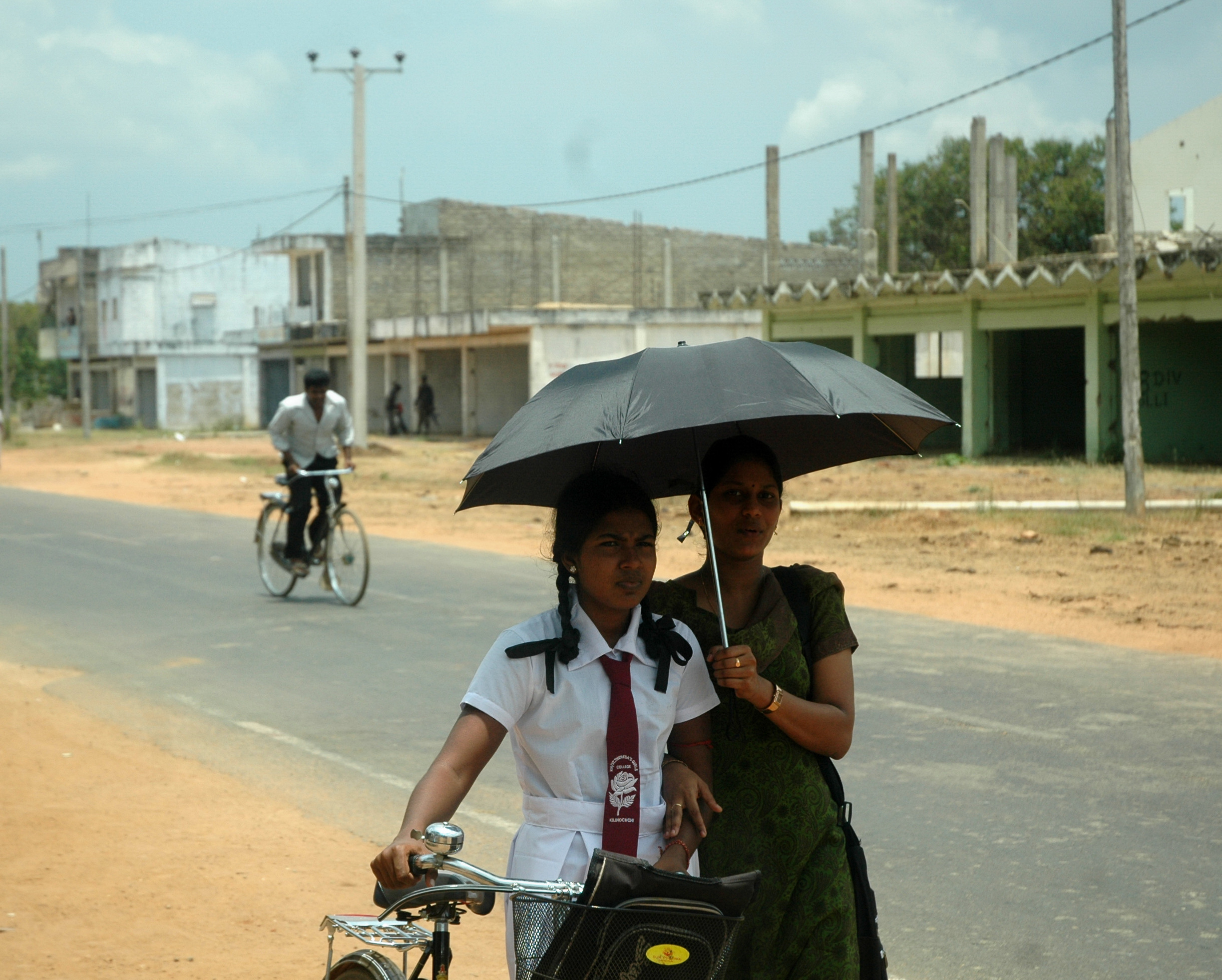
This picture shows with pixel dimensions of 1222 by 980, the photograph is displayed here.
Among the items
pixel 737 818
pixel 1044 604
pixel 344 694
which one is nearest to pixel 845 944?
pixel 737 818

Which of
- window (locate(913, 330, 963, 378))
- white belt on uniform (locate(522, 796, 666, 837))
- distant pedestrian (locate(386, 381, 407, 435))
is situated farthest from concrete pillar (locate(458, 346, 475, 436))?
white belt on uniform (locate(522, 796, 666, 837))

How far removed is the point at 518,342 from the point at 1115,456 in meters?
20.0

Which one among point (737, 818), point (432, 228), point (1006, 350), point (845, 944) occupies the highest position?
point (432, 228)

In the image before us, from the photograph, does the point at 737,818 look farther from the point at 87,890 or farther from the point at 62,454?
the point at 62,454

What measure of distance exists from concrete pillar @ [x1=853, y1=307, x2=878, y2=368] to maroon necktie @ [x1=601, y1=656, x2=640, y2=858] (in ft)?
95.2

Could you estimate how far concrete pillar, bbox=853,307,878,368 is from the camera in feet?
102

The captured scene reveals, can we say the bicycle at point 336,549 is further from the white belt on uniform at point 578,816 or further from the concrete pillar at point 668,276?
the concrete pillar at point 668,276

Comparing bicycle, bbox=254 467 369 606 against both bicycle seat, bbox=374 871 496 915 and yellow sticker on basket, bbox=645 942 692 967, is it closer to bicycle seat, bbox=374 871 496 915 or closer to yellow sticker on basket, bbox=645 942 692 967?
bicycle seat, bbox=374 871 496 915

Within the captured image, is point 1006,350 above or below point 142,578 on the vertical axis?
above

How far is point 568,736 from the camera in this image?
2.52 metres

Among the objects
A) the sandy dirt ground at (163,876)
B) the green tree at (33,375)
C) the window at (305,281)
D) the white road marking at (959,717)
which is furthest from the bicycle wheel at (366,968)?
the green tree at (33,375)

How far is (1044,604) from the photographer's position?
11.6 meters

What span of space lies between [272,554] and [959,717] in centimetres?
654

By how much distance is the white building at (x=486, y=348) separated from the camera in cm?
4028
